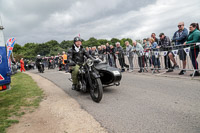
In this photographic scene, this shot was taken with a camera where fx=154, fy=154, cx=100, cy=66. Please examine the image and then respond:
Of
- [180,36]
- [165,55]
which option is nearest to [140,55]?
[165,55]

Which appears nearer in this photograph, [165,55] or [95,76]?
[95,76]

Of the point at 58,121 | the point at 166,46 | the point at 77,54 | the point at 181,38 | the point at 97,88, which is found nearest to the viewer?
the point at 58,121

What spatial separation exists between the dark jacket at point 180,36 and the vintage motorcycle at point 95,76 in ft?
13.5

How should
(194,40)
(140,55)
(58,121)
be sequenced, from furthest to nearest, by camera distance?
(140,55) → (194,40) → (58,121)

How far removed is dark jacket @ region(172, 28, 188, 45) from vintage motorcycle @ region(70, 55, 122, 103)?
411 centimetres

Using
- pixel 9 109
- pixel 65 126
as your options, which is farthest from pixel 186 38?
pixel 9 109

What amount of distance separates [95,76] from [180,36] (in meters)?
5.32

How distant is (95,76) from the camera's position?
4.42 metres

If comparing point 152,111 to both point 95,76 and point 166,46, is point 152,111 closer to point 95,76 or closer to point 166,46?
point 95,76

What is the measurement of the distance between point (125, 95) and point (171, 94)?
4.47 feet

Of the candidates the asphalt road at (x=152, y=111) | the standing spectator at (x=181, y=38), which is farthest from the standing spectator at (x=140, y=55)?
the asphalt road at (x=152, y=111)

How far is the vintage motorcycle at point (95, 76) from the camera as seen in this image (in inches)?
182

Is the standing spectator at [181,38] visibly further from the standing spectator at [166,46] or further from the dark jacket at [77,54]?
the dark jacket at [77,54]

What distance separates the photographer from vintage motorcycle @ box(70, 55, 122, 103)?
15.2 feet
